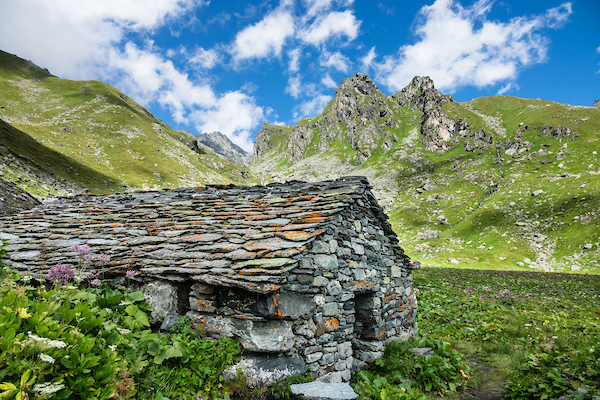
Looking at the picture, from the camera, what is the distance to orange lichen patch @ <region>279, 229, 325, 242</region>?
231 inches

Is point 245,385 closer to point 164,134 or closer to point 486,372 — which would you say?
point 486,372

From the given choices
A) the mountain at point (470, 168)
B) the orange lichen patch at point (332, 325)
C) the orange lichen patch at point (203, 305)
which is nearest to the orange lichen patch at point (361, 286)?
the orange lichen patch at point (332, 325)

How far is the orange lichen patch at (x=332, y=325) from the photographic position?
607 centimetres

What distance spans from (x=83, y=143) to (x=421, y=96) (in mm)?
147612

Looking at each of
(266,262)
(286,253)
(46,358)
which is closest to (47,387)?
(46,358)

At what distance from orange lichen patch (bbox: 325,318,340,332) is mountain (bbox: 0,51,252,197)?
109 ft

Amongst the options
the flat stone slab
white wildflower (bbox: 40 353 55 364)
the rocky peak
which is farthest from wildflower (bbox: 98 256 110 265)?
the rocky peak

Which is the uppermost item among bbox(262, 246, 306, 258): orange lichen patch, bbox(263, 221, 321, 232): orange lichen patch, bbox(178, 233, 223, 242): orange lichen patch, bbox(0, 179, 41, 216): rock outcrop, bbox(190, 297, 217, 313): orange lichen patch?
bbox(0, 179, 41, 216): rock outcrop

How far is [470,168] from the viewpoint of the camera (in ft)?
268

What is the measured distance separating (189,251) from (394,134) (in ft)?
440

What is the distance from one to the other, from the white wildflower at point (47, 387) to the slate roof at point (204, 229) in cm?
266

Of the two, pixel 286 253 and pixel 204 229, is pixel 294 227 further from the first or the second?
pixel 204 229

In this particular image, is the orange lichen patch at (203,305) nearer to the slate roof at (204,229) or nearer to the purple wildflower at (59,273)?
the slate roof at (204,229)

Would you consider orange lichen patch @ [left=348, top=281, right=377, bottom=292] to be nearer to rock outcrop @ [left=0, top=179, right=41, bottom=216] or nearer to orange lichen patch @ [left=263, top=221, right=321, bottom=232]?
orange lichen patch @ [left=263, top=221, right=321, bottom=232]
